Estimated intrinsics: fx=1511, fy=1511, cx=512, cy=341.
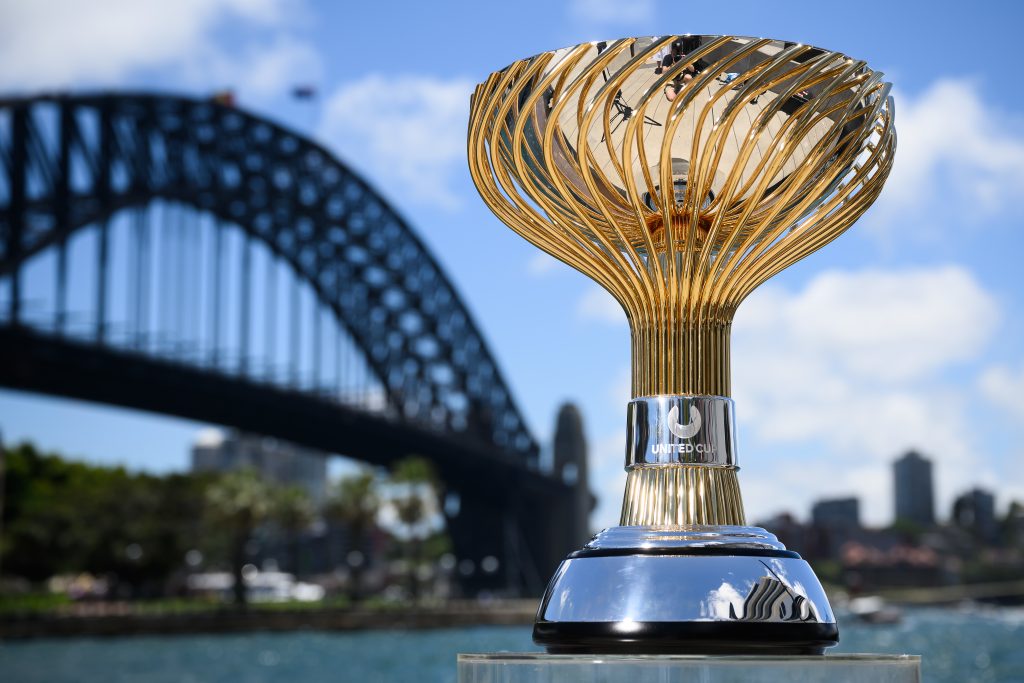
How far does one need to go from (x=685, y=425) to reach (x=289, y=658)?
3841cm

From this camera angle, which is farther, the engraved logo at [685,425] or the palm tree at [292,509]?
the palm tree at [292,509]

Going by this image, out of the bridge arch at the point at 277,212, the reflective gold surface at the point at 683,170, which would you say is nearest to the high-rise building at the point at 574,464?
the bridge arch at the point at 277,212

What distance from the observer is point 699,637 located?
222 centimetres

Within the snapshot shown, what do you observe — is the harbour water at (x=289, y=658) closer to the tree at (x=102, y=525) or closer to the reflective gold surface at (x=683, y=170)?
the tree at (x=102, y=525)

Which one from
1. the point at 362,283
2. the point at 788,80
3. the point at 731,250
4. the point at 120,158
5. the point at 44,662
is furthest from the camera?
the point at 362,283

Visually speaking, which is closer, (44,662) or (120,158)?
(44,662)

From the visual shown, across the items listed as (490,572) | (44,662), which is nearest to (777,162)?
(44,662)

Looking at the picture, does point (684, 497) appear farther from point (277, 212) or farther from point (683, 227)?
point (277, 212)

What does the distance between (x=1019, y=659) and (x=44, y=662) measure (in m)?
24.9

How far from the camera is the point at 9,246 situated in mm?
39500

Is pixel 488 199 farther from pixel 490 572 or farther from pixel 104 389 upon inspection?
pixel 490 572

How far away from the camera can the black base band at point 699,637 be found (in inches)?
87.4

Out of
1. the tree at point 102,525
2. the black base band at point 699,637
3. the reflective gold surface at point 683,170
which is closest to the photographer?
the black base band at point 699,637

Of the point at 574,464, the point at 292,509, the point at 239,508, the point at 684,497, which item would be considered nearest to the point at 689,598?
the point at 684,497
